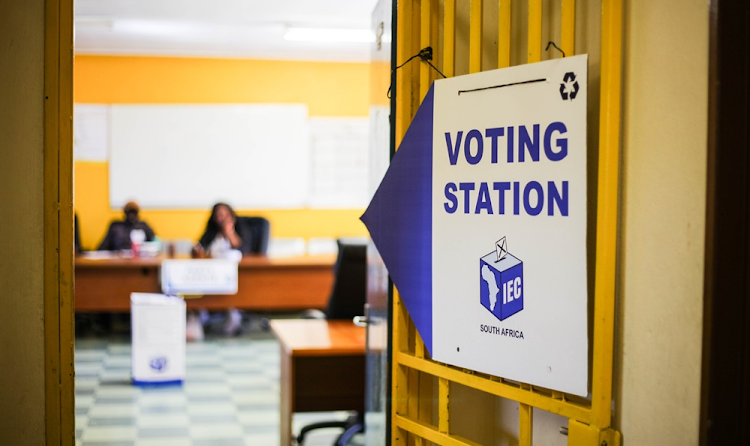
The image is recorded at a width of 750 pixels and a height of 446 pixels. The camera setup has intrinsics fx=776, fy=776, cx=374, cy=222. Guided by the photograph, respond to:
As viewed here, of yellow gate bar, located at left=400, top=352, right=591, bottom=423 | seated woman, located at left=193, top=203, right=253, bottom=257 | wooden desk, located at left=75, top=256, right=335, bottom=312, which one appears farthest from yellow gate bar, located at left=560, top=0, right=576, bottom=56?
seated woman, located at left=193, top=203, right=253, bottom=257

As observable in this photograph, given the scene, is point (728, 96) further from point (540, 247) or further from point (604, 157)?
point (540, 247)

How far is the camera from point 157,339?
5.79m

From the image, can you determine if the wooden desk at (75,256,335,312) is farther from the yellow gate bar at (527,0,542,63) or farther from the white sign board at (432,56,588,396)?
the yellow gate bar at (527,0,542,63)

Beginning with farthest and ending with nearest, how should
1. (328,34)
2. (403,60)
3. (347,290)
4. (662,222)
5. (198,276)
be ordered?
1. (328,34)
2. (198,276)
3. (347,290)
4. (403,60)
5. (662,222)

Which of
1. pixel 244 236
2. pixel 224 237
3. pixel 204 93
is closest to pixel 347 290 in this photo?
pixel 224 237

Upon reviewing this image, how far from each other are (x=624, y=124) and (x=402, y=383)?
1.10 m

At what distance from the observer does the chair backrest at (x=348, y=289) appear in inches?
186

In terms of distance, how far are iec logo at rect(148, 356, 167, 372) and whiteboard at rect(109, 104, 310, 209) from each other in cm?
408

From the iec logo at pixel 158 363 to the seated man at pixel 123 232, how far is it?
2.98 metres

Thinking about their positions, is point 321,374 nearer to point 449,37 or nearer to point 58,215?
point 58,215

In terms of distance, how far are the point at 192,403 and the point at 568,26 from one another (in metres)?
4.23

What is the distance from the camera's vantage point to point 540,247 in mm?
2031

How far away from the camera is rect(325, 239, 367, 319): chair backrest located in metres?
4.72

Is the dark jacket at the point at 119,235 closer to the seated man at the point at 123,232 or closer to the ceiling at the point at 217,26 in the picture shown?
the seated man at the point at 123,232
